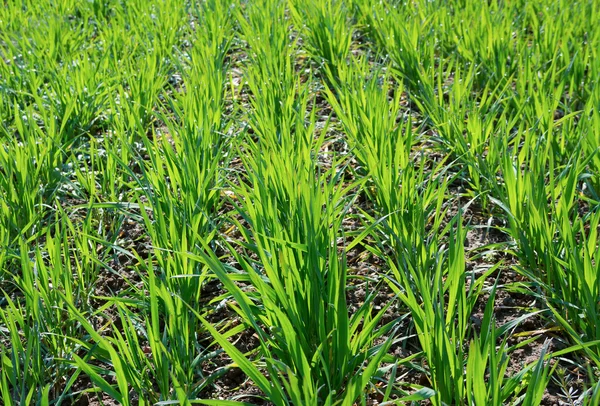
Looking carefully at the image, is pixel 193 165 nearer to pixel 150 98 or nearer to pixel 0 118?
pixel 150 98

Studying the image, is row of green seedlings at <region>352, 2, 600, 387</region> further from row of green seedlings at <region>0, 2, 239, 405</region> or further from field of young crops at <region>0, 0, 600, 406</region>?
row of green seedlings at <region>0, 2, 239, 405</region>

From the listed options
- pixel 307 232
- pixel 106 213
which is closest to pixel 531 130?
pixel 307 232

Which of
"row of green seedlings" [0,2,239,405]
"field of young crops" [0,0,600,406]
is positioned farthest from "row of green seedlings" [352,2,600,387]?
"row of green seedlings" [0,2,239,405]

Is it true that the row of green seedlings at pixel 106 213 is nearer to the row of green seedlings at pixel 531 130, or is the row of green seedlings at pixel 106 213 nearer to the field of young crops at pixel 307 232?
the field of young crops at pixel 307 232

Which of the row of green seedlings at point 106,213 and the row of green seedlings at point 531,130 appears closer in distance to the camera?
the row of green seedlings at point 106,213

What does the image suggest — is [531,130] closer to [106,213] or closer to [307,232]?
[307,232]

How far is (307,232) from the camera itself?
1344 millimetres

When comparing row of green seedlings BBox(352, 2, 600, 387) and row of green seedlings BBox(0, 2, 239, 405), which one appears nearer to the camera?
row of green seedlings BBox(0, 2, 239, 405)

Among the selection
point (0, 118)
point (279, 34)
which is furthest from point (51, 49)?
point (279, 34)

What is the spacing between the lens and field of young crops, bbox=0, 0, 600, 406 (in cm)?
126

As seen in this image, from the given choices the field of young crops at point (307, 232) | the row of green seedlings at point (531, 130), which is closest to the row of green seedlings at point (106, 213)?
the field of young crops at point (307, 232)

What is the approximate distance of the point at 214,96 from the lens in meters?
2.25

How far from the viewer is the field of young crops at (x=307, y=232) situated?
126cm

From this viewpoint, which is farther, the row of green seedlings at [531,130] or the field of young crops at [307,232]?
the row of green seedlings at [531,130]
